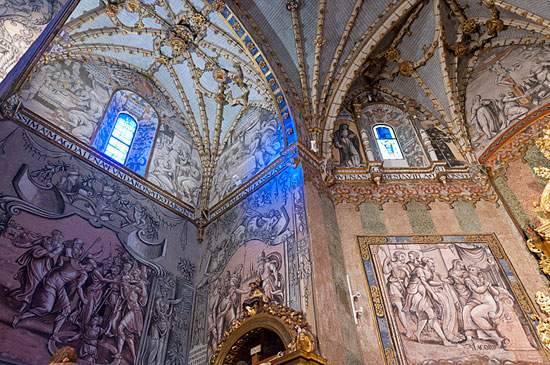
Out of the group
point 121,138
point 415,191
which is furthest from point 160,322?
point 415,191

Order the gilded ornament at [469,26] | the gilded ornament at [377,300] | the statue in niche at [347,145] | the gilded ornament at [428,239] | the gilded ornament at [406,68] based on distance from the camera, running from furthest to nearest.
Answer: the gilded ornament at [406,68], the gilded ornament at [469,26], the statue in niche at [347,145], the gilded ornament at [428,239], the gilded ornament at [377,300]

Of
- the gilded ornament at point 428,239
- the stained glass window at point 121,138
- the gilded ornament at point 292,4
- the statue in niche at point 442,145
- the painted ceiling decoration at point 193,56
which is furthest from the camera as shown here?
the gilded ornament at point 292,4

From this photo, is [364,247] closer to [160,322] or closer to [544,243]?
[544,243]

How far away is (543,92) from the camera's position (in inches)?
387

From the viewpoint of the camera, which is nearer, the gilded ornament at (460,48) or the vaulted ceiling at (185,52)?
the vaulted ceiling at (185,52)

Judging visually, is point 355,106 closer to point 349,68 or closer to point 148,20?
point 349,68

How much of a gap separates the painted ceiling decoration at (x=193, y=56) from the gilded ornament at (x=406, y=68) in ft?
13.6

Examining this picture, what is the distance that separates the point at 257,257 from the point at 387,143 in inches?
210

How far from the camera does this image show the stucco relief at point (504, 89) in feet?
32.9

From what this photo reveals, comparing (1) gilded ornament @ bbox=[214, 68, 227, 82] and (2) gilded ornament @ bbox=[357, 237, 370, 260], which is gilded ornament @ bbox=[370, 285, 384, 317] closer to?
(2) gilded ornament @ bbox=[357, 237, 370, 260]

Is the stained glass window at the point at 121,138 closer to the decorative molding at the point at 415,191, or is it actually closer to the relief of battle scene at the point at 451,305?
the decorative molding at the point at 415,191

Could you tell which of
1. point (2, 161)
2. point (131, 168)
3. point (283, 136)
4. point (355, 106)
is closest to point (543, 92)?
point (355, 106)

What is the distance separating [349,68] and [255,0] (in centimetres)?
333

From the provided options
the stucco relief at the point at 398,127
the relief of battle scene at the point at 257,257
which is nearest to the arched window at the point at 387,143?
the stucco relief at the point at 398,127
